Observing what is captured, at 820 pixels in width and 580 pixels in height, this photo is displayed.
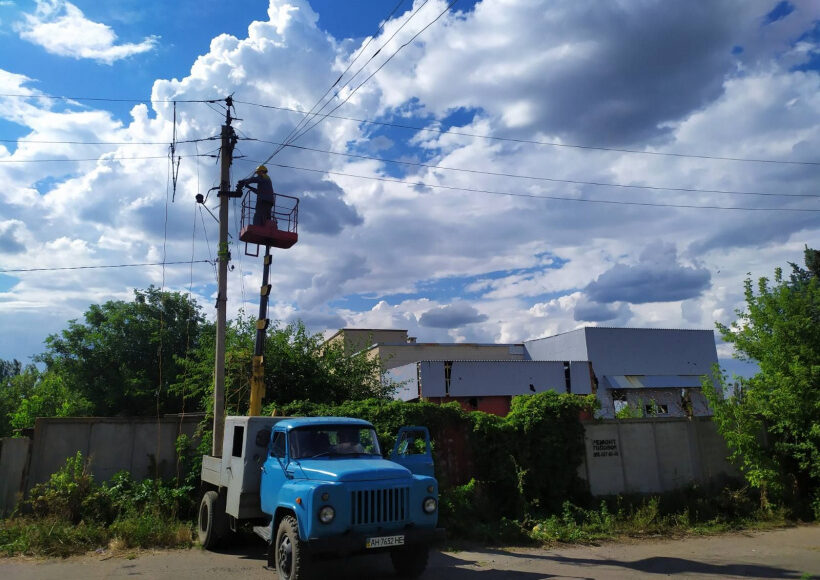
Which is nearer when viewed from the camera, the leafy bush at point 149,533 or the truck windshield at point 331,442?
the truck windshield at point 331,442

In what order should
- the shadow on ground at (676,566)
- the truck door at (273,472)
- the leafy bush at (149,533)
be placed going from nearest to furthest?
the truck door at (273,472), the shadow on ground at (676,566), the leafy bush at (149,533)

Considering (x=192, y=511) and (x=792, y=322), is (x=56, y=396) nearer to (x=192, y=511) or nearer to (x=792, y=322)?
(x=192, y=511)

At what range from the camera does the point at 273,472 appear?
8398 mm

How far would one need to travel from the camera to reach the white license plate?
23.0 ft

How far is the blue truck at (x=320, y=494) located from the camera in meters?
6.99

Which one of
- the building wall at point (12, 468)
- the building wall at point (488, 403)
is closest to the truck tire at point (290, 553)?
the building wall at point (12, 468)

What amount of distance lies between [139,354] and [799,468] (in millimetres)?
33109

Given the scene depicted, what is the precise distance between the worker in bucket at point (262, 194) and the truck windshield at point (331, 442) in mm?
6851

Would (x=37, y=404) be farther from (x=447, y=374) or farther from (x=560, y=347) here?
(x=560, y=347)

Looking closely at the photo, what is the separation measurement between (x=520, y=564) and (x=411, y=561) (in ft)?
7.63

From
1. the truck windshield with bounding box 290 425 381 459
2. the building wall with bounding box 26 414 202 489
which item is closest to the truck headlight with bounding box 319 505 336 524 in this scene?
the truck windshield with bounding box 290 425 381 459

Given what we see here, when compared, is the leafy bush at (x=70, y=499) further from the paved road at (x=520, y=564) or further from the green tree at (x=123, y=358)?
the green tree at (x=123, y=358)

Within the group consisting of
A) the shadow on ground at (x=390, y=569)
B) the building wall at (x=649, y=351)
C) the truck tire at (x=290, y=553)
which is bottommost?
the shadow on ground at (x=390, y=569)

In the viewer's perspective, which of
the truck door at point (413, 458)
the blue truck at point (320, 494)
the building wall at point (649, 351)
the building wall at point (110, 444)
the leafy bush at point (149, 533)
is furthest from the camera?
the building wall at point (649, 351)
